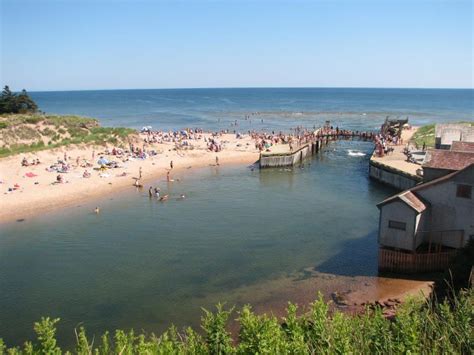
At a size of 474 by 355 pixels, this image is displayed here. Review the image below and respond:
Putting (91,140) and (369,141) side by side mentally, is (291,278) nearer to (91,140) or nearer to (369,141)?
(91,140)

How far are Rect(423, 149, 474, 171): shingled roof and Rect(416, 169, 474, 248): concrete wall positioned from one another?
248cm

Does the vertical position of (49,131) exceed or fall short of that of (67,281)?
it exceeds it

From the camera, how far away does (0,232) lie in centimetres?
3225

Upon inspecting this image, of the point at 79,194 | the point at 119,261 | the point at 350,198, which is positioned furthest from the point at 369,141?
the point at 119,261

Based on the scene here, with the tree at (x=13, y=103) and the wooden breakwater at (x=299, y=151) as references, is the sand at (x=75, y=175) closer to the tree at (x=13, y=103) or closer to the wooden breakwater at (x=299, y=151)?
the wooden breakwater at (x=299, y=151)

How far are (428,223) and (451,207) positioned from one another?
1527 mm

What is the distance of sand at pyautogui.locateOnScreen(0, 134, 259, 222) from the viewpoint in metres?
38.2

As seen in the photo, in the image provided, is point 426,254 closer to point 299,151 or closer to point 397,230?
point 397,230

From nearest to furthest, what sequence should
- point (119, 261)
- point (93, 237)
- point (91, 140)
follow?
1. point (119, 261)
2. point (93, 237)
3. point (91, 140)

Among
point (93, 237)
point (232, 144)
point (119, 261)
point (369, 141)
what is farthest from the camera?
point (369, 141)

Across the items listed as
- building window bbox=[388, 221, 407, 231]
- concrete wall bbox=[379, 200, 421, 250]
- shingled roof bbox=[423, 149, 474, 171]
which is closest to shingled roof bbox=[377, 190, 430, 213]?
concrete wall bbox=[379, 200, 421, 250]

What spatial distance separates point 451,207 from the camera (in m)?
23.2

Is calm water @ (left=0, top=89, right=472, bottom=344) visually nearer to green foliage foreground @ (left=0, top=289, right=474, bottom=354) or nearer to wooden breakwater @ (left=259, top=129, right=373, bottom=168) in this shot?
green foliage foreground @ (left=0, top=289, right=474, bottom=354)

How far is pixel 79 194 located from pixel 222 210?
49.9 ft
